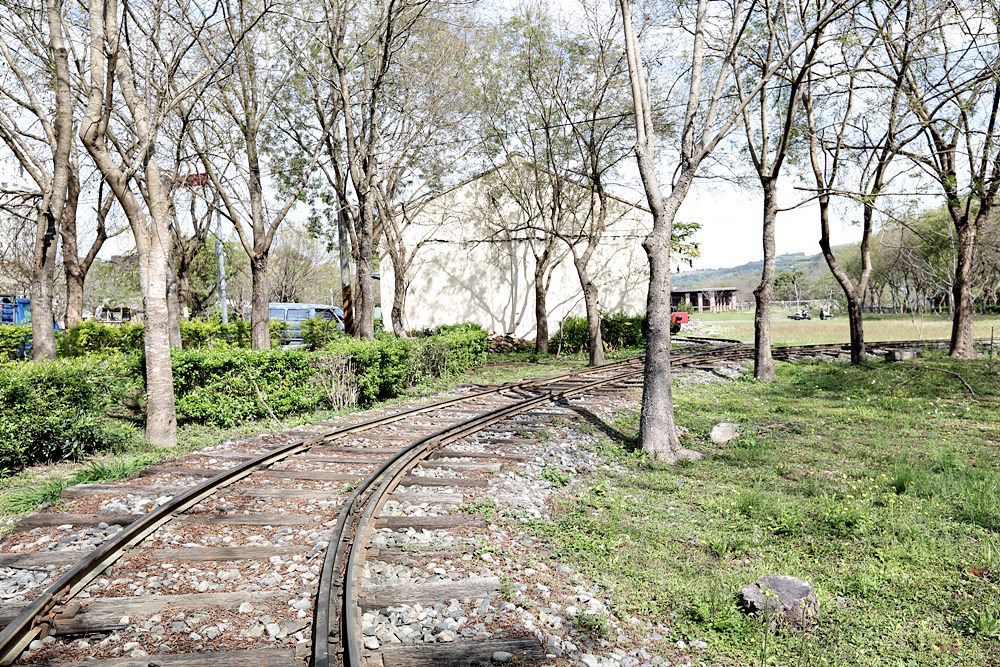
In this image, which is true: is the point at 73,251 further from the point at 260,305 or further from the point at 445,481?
the point at 445,481

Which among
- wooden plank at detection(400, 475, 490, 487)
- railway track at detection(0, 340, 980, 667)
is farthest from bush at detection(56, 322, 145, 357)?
wooden plank at detection(400, 475, 490, 487)

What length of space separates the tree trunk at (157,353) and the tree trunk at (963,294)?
780 inches

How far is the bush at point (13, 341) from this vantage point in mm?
19766

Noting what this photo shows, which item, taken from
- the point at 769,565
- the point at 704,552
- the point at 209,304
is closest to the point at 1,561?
the point at 704,552

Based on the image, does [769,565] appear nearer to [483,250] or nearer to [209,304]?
[483,250]

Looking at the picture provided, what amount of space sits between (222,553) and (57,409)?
4.87 meters

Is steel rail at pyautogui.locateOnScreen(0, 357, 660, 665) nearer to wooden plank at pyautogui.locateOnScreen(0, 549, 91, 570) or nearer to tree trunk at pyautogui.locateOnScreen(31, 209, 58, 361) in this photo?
wooden plank at pyautogui.locateOnScreen(0, 549, 91, 570)

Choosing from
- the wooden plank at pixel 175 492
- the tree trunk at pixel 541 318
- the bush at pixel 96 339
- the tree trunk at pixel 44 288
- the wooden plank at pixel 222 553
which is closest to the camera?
the wooden plank at pixel 222 553

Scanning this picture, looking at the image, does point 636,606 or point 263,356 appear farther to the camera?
point 263,356

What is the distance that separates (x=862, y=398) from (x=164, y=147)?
1845 centimetres

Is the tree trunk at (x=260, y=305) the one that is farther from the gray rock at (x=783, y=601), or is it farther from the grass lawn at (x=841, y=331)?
the grass lawn at (x=841, y=331)

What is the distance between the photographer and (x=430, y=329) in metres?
28.6

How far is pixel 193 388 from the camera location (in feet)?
33.7

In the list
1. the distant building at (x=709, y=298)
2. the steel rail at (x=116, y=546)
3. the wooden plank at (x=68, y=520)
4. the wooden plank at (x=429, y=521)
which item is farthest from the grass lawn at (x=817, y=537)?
the distant building at (x=709, y=298)
